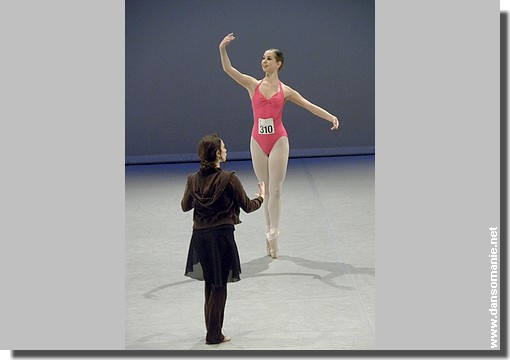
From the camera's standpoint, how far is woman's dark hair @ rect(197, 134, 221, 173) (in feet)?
18.5

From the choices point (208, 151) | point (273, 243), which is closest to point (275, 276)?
point (273, 243)

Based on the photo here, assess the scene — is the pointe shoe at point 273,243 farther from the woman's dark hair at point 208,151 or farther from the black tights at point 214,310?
the woman's dark hair at point 208,151

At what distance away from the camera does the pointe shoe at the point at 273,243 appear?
820 centimetres

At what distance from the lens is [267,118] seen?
Answer: 7.82 metres

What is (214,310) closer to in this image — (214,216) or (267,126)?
(214,216)

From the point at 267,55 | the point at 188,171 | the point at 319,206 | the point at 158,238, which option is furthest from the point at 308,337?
the point at 188,171

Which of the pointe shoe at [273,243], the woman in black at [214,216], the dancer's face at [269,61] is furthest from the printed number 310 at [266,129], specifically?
the woman in black at [214,216]

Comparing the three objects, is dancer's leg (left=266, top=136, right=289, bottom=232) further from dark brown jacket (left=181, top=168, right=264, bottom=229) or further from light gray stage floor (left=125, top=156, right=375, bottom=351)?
dark brown jacket (left=181, top=168, right=264, bottom=229)

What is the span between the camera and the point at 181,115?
1409 cm

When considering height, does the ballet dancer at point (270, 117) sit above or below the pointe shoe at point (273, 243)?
above

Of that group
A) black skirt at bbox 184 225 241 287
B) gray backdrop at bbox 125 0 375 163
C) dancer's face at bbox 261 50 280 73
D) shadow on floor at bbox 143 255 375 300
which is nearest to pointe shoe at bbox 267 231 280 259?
shadow on floor at bbox 143 255 375 300

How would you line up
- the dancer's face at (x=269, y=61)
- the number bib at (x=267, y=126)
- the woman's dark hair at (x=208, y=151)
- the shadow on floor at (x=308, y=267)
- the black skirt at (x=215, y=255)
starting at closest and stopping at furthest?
the woman's dark hair at (x=208, y=151)
the black skirt at (x=215, y=255)
the shadow on floor at (x=308, y=267)
the dancer's face at (x=269, y=61)
the number bib at (x=267, y=126)

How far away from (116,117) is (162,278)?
8.61 ft

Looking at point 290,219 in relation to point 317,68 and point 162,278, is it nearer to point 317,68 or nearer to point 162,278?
point 162,278
